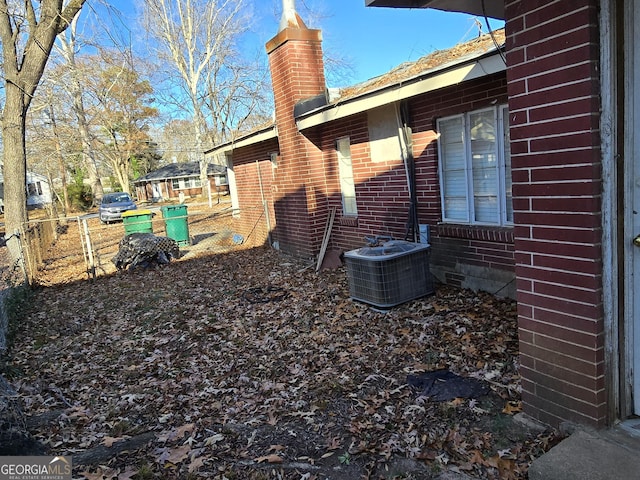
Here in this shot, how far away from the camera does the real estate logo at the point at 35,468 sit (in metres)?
2.66

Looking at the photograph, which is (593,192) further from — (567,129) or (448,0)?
(448,0)

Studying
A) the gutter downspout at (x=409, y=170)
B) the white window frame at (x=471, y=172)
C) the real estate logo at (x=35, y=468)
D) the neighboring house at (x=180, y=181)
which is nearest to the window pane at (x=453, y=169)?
the white window frame at (x=471, y=172)

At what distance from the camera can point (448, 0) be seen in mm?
3598

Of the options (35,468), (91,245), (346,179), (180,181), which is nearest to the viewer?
(35,468)

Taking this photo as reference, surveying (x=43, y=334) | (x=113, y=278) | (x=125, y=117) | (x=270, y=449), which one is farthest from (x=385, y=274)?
(x=125, y=117)

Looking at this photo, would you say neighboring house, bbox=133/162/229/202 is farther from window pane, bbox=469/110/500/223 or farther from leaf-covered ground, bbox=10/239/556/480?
window pane, bbox=469/110/500/223

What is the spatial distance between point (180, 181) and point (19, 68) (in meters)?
41.2

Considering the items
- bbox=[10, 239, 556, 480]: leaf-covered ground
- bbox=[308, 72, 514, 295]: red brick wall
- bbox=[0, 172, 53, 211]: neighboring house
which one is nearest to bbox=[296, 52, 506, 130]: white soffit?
bbox=[308, 72, 514, 295]: red brick wall

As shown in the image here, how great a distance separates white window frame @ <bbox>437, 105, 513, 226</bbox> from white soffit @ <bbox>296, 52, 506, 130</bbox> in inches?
25.2

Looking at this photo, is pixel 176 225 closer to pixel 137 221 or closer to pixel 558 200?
pixel 137 221

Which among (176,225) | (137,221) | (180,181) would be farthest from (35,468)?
(180,181)

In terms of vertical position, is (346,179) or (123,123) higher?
(123,123)

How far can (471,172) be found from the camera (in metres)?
5.85

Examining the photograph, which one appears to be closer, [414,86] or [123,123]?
[414,86]
